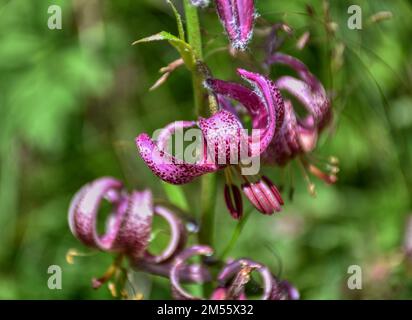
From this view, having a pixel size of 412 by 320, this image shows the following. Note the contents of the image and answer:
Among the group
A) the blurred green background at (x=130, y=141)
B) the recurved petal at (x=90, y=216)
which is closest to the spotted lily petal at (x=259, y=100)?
the recurved petal at (x=90, y=216)

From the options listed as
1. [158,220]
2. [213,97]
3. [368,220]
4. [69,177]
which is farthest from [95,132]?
[213,97]

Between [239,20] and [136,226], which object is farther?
[136,226]

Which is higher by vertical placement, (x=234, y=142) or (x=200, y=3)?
(x=200, y=3)

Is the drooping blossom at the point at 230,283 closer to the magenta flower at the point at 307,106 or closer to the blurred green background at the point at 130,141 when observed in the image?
the magenta flower at the point at 307,106

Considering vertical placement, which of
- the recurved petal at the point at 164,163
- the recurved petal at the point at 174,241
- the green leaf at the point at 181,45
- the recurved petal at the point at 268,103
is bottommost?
the recurved petal at the point at 174,241

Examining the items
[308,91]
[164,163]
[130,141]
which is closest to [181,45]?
[164,163]

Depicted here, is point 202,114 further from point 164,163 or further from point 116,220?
point 116,220
